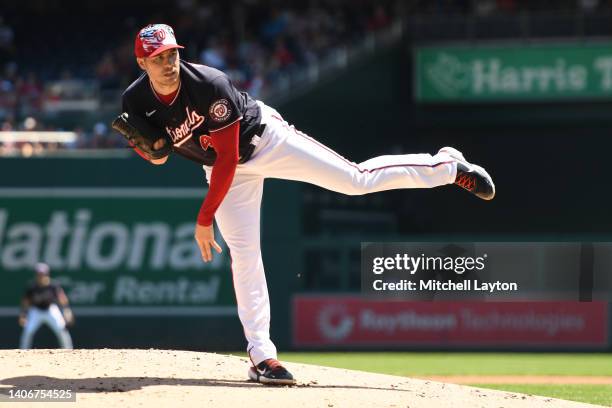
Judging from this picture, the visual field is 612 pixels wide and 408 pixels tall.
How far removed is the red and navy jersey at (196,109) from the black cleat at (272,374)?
1194 millimetres

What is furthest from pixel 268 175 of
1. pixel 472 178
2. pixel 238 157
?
pixel 472 178

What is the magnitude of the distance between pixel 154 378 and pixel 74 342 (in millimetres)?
10559

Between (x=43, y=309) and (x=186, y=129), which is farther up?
(x=186, y=129)

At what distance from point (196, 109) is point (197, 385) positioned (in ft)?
5.00

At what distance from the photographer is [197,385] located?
612cm

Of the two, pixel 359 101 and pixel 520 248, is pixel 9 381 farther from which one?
pixel 359 101

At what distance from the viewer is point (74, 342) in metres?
16.5

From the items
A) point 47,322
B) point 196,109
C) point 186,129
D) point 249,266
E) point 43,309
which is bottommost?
point 47,322

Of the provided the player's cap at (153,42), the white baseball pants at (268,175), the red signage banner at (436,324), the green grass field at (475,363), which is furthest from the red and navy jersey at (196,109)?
the red signage banner at (436,324)

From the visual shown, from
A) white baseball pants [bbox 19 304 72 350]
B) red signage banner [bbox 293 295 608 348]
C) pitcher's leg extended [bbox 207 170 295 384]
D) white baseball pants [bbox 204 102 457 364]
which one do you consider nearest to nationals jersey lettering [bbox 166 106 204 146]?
white baseball pants [bbox 204 102 457 364]

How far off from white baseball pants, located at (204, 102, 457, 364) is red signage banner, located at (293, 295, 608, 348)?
10.6 m

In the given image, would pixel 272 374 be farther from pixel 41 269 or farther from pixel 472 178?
pixel 41 269

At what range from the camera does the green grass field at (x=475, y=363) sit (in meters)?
12.5

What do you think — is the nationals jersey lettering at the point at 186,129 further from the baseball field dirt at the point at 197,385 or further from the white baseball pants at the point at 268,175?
the baseball field dirt at the point at 197,385
